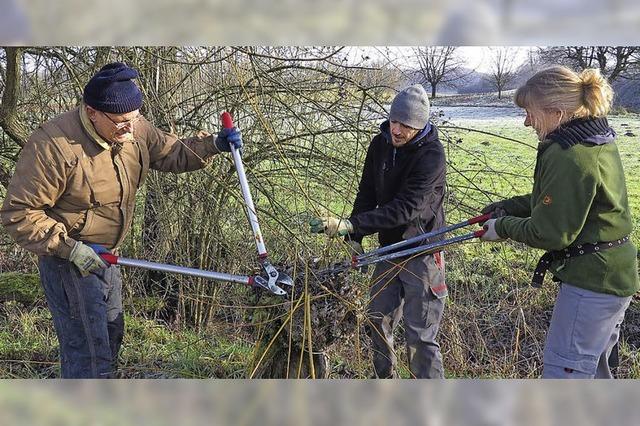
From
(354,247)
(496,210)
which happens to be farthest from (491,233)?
(354,247)

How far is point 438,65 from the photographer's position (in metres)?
3.34

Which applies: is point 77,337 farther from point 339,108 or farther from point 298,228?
point 339,108

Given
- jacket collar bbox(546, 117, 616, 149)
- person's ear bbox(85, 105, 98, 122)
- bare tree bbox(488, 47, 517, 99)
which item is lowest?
jacket collar bbox(546, 117, 616, 149)

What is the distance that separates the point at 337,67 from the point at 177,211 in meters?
1.23

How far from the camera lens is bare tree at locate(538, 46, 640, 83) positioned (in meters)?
3.19

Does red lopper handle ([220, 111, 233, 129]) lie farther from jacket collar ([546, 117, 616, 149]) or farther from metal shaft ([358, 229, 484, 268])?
jacket collar ([546, 117, 616, 149])

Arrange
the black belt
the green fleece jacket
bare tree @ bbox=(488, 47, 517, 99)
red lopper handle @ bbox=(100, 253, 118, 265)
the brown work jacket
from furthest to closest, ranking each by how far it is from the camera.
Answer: bare tree @ bbox=(488, 47, 517, 99) < red lopper handle @ bbox=(100, 253, 118, 265) < the brown work jacket < the black belt < the green fleece jacket

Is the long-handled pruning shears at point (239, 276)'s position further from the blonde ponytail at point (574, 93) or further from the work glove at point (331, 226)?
the blonde ponytail at point (574, 93)

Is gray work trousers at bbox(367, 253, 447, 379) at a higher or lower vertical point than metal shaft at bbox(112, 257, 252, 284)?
lower

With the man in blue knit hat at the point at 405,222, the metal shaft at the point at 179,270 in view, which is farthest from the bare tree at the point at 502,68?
the metal shaft at the point at 179,270

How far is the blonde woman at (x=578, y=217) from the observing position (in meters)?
2.07

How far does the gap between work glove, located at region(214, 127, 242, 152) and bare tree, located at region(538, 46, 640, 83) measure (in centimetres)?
155

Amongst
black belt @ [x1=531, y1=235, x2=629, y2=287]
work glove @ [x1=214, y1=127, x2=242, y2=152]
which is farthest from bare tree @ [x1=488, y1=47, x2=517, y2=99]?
work glove @ [x1=214, y1=127, x2=242, y2=152]

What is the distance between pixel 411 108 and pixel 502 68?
35.0 inches
